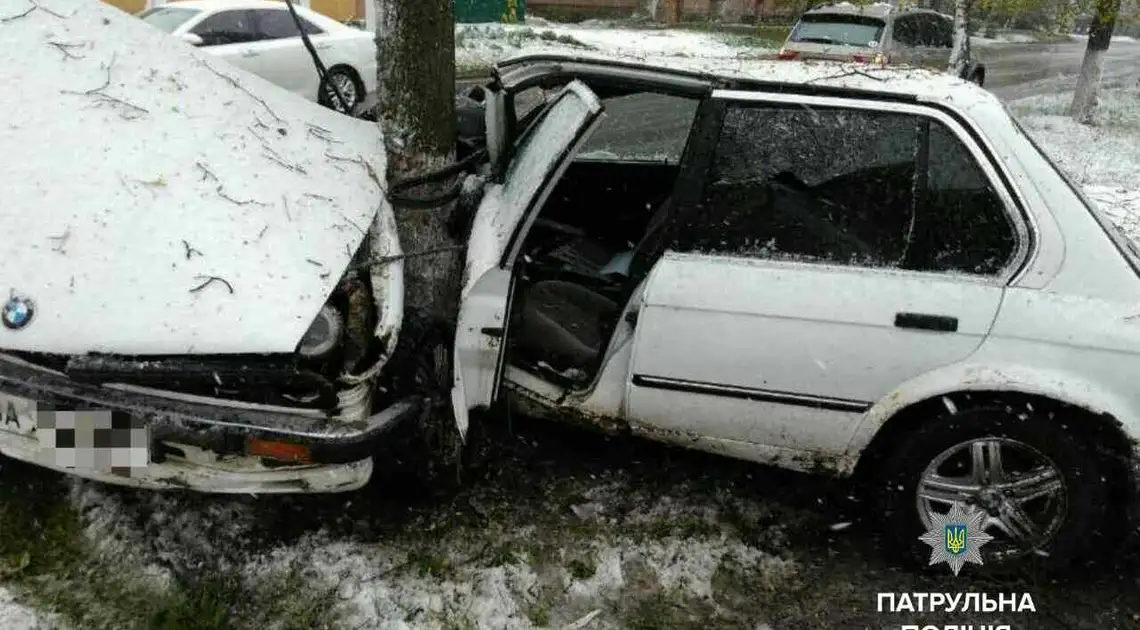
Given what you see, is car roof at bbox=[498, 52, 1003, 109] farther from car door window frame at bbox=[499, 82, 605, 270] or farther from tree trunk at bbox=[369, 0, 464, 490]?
tree trunk at bbox=[369, 0, 464, 490]

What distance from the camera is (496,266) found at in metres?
2.89

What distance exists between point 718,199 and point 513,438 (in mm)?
1390

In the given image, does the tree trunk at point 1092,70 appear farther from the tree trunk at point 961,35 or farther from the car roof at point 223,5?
the car roof at point 223,5

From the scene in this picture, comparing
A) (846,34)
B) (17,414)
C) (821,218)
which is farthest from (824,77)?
(846,34)

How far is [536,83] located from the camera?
328 cm

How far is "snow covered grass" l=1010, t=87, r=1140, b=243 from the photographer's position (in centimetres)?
521

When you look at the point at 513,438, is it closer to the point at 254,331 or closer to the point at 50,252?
the point at 254,331

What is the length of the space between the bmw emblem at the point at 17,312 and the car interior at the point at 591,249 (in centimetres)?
146

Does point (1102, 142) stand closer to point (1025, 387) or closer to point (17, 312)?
point (1025, 387)

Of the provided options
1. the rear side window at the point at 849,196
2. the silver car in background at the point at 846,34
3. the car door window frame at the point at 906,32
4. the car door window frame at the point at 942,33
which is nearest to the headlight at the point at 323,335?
the rear side window at the point at 849,196

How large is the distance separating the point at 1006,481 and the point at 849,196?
111 cm

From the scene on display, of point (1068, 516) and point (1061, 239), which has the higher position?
point (1061, 239)

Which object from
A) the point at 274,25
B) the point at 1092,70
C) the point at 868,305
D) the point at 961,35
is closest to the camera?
the point at 868,305

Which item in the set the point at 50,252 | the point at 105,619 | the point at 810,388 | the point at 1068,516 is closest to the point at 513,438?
the point at 810,388
